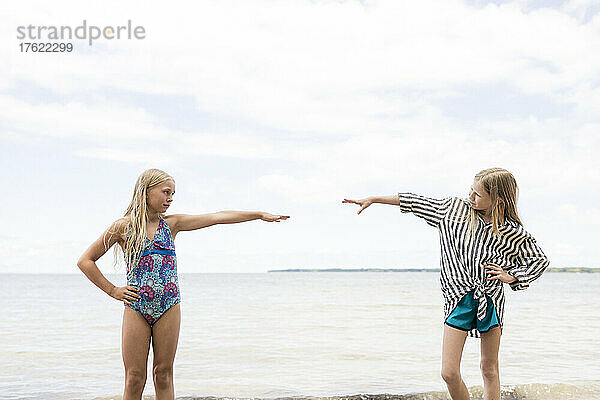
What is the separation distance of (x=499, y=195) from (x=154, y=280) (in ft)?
7.51

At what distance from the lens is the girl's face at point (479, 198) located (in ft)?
14.0

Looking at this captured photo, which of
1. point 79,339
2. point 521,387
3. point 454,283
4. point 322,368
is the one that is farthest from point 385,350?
point 454,283

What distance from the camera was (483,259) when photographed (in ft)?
14.0

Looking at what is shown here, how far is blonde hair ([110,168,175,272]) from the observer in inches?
160

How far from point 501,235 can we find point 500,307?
1.60 ft

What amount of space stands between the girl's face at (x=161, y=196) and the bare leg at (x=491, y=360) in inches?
88.6

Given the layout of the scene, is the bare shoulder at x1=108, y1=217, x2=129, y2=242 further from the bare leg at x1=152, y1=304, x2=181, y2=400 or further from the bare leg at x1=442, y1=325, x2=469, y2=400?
the bare leg at x1=442, y1=325, x2=469, y2=400

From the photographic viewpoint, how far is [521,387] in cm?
654

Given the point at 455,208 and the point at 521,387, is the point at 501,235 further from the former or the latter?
the point at 521,387

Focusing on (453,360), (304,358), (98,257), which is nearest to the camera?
(98,257)

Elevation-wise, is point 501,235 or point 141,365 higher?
point 501,235

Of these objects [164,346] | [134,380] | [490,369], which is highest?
[164,346]

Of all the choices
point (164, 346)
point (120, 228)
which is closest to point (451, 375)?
point (164, 346)

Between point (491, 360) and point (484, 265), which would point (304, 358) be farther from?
point (484, 265)
